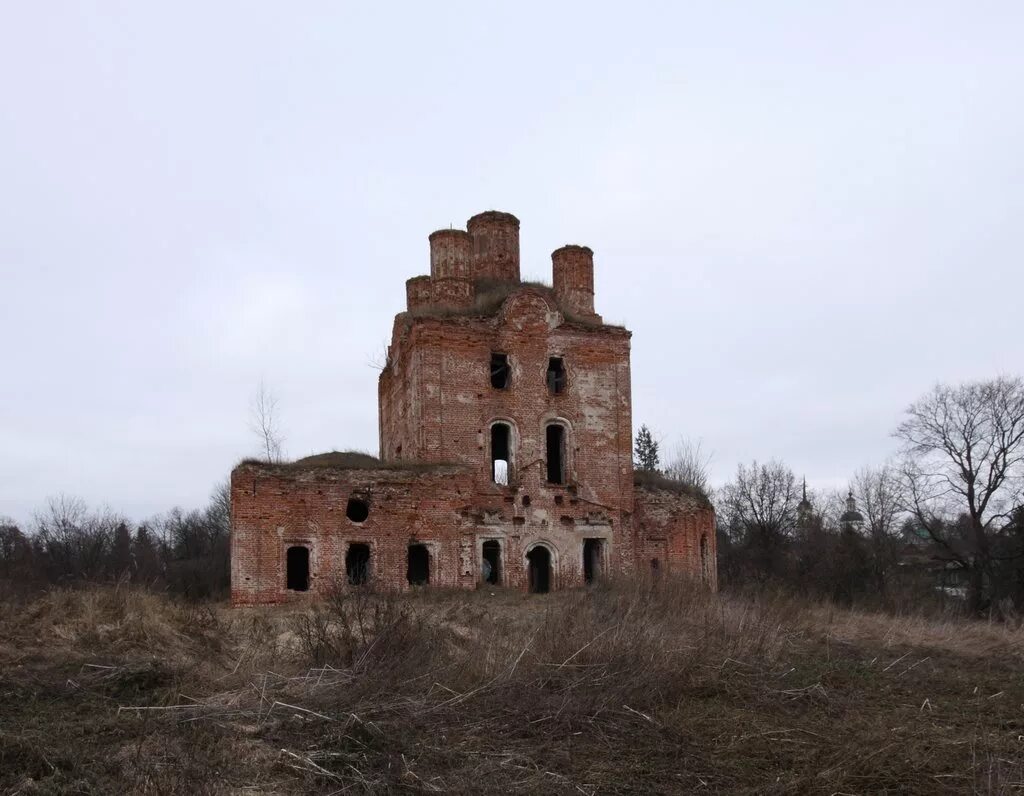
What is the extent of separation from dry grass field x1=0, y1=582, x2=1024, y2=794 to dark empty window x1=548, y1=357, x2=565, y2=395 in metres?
11.3

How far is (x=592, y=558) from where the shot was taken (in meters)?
25.2

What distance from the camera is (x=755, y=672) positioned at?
38.1 ft

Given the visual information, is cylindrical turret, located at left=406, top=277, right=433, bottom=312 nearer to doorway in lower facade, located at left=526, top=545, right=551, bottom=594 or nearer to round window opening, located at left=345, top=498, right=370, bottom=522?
round window opening, located at left=345, top=498, right=370, bottom=522

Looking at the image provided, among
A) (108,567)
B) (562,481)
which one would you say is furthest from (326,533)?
(108,567)

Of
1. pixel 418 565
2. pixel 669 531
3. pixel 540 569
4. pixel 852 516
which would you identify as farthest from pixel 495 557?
pixel 852 516

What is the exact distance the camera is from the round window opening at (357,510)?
22.9m

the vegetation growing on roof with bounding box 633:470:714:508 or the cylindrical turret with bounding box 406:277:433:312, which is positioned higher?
the cylindrical turret with bounding box 406:277:433:312

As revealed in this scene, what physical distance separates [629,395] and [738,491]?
26551 mm

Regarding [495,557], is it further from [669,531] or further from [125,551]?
[125,551]

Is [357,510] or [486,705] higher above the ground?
[357,510]

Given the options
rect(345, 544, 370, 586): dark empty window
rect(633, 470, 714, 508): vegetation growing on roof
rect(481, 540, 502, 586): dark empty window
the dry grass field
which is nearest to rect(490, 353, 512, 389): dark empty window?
rect(481, 540, 502, 586): dark empty window

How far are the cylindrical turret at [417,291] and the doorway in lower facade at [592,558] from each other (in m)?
8.03

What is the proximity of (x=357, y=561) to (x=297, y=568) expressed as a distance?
57.7 inches

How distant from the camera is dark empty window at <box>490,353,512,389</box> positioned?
25.1m
